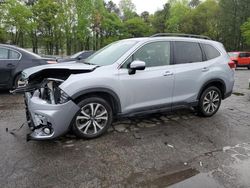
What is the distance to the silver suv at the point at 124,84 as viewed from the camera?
132 inches

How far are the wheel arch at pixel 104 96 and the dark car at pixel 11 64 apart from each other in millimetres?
3944

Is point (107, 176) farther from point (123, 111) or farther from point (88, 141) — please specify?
point (123, 111)

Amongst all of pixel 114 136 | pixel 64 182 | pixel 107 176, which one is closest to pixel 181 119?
pixel 114 136

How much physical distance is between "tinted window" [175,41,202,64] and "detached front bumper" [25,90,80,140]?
2.31 metres

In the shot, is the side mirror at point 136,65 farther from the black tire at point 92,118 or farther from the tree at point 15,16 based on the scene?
the tree at point 15,16

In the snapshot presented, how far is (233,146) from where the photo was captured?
12.0ft

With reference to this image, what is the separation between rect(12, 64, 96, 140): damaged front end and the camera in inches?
128

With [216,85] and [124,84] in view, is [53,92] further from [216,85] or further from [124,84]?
[216,85]

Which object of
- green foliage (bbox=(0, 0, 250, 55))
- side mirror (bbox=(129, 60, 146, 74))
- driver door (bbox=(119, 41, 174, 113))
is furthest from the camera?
green foliage (bbox=(0, 0, 250, 55))

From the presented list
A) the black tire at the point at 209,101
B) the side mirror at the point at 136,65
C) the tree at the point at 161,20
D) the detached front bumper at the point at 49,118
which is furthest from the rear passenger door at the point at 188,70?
the tree at the point at 161,20

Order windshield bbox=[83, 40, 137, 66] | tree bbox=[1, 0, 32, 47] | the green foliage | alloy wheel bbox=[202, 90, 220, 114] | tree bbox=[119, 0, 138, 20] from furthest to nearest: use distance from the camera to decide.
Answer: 1. tree bbox=[119, 0, 138, 20]
2. the green foliage
3. tree bbox=[1, 0, 32, 47]
4. alloy wheel bbox=[202, 90, 220, 114]
5. windshield bbox=[83, 40, 137, 66]

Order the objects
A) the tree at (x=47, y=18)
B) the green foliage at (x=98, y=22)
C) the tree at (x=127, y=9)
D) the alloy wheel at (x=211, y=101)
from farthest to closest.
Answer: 1. the tree at (x=127, y=9)
2. the tree at (x=47, y=18)
3. the green foliage at (x=98, y=22)
4. the alloy wheel at (x=211, y=101)

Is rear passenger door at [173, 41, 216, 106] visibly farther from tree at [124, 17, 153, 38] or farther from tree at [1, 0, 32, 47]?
tree at [124, 17, 153, 38]

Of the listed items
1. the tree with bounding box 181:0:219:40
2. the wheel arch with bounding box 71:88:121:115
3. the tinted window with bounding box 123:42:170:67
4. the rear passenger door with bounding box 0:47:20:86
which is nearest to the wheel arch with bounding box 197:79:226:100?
the tinted window with bounding box 123:42:170:67
